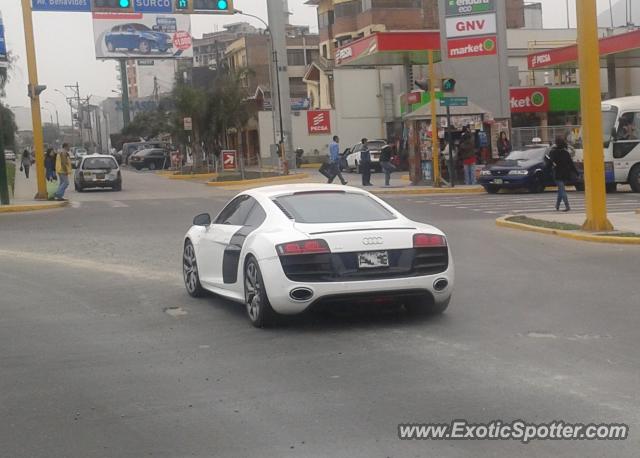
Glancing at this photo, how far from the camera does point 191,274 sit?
35.7 ft

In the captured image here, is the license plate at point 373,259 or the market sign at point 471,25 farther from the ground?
the market sign at point 471,25

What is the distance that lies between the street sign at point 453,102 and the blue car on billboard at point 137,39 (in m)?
44.0

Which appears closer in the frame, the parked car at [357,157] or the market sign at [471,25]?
the market sign at [471,25]

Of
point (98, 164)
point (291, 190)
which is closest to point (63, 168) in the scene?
point (98, 164)

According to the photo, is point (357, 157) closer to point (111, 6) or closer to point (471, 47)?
point (471, 47)

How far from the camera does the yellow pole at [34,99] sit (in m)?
27.0

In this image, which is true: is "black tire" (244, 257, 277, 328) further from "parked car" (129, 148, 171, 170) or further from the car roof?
"parked car" (129, 148, 171, 170)

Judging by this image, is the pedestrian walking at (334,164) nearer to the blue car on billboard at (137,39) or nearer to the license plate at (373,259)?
the license plate at (373,259)

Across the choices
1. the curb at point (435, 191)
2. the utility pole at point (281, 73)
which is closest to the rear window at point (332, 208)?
the curb at point (435, 191)

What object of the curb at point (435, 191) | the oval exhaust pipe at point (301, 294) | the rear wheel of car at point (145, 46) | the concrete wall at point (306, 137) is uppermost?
the rear wheel of car at point (145, 46)

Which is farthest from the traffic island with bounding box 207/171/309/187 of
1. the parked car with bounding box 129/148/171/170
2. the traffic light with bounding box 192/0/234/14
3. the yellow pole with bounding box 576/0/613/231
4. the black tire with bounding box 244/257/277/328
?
the black tire with bounding box 244/257/277/328

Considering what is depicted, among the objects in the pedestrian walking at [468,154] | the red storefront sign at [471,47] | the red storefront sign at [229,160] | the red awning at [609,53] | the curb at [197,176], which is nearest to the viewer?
the pedestrian walking at [468,154]

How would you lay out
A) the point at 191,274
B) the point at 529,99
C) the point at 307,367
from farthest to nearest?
1. the point at 529,99
2. the point at 191,274
3. the point at 307,367

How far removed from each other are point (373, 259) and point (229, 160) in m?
36.3
